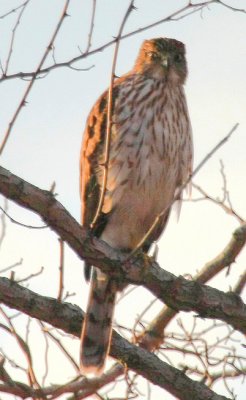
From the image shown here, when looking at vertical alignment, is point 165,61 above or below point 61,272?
above

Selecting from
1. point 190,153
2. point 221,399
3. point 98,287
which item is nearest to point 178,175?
point 190,153

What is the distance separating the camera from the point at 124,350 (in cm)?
499

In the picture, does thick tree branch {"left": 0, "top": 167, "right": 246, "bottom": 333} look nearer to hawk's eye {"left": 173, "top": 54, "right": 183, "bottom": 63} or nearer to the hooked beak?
the hooked beak

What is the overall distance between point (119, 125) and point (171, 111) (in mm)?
485

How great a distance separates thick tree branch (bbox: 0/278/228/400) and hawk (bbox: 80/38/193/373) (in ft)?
2.47

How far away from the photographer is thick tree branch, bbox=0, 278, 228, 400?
462 centimetres

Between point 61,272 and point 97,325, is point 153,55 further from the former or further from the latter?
point 61,272

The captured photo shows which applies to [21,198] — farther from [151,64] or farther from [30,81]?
[151,64]

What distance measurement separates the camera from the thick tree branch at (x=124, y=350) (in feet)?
15.2

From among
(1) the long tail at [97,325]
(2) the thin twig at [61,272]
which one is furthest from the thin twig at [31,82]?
(1) the long tail at [97,325]

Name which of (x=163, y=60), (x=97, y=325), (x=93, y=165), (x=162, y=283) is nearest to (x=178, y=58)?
(x=163, y=60)

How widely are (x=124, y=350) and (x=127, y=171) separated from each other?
1.30 m

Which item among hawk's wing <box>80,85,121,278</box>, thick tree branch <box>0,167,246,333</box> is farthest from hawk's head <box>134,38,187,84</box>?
thick tree branch <box>0,167,246,333</box>

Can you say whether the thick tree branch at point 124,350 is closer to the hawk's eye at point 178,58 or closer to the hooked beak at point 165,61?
the hooked beak at point 165,61
